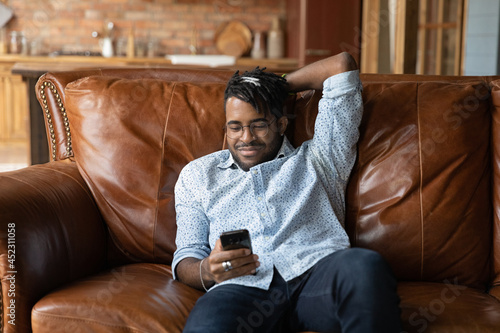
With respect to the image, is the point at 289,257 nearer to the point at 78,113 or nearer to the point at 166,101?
the point at 166,101

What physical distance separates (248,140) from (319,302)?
491 millimetres

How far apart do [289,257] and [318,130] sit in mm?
393

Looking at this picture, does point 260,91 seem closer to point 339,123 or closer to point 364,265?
point 339,123

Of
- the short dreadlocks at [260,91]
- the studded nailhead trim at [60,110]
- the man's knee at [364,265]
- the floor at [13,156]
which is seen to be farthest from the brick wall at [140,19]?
the man's knee at [364,265]

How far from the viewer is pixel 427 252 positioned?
166 cm

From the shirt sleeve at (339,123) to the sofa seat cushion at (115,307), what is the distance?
0.53 meters

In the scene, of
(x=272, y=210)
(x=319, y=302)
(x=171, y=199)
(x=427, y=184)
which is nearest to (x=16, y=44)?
(x=171, y=199)

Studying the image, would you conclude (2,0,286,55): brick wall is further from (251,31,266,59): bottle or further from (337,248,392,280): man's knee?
(337,248,392,280): man's knee

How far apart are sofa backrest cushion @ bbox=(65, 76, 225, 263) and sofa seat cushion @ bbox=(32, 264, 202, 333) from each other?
0.86 ft

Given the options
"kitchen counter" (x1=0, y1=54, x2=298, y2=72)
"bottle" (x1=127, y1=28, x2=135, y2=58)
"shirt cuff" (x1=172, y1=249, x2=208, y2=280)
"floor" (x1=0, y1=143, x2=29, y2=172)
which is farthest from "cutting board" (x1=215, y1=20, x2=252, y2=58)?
"shirt cuff" (x1=172, y1=249, x2=208, y2=280)

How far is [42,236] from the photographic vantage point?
155cm

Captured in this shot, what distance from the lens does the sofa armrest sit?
1461mm

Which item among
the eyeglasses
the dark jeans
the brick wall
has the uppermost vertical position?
the brick wall

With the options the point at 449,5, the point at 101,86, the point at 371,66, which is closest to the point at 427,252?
the point at 101,86
